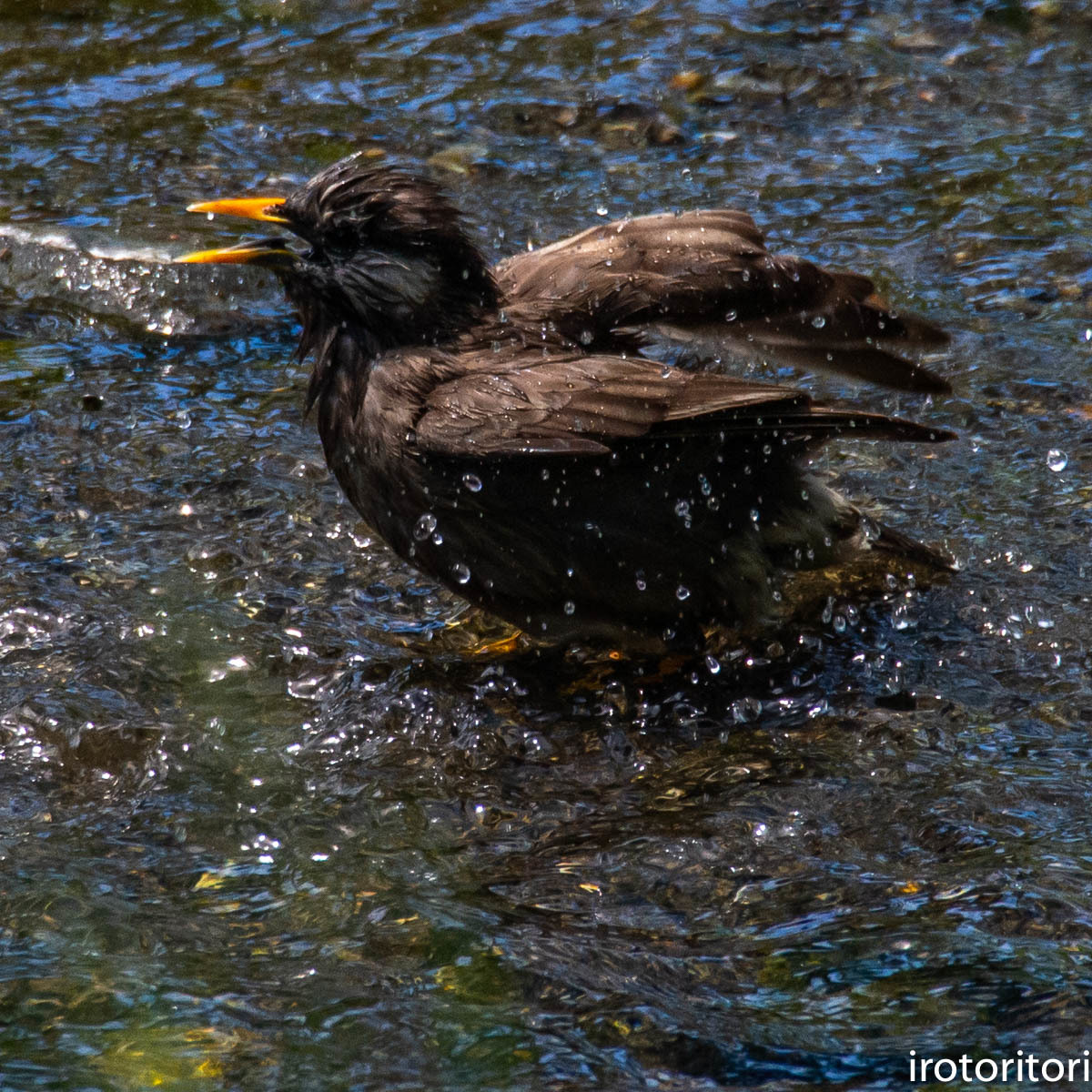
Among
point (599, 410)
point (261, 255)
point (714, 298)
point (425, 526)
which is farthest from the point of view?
point (714, 298)

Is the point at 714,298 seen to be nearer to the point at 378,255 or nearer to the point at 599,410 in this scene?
the point at 599,410

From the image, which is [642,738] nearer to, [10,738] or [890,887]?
[890,887]

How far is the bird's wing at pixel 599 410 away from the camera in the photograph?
209 inches

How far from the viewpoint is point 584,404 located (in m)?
5.36

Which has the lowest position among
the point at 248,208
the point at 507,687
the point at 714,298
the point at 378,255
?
the point at 507,687

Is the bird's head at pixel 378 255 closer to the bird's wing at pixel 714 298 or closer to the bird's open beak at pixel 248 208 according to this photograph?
the bird's open beak at pixel 248 208

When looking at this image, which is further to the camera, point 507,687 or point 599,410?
point 507,687

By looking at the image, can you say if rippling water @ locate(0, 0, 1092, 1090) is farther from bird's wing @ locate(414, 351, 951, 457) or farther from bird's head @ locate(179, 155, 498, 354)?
bird's head @ locate(179, 155, 498, 354)

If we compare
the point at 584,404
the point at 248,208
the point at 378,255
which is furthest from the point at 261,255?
the point at 584,404

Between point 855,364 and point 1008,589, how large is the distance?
3.33 ft

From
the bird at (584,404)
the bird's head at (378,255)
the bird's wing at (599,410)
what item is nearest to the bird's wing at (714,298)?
the bird at (584,404)

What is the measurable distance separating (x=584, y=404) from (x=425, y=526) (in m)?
0.68

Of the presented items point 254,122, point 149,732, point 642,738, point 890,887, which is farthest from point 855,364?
point 254,122

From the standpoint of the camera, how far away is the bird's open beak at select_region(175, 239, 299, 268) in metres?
5.61
